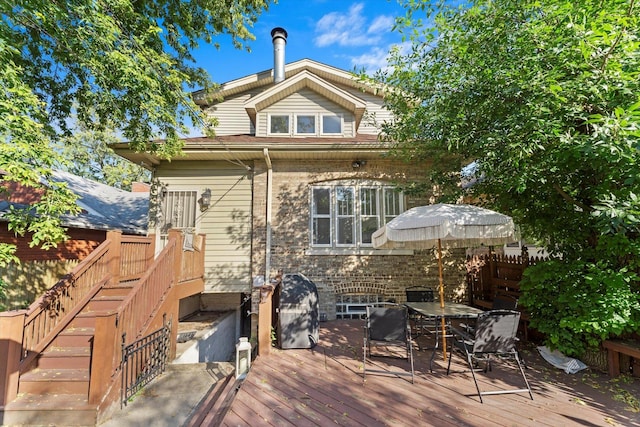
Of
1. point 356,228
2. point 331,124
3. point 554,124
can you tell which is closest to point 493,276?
point 356,228

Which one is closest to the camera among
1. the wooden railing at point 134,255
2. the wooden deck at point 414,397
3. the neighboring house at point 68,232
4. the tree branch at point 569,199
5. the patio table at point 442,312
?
the wooden deck at point 414,397

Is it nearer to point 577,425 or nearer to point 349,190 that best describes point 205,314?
point 349,190

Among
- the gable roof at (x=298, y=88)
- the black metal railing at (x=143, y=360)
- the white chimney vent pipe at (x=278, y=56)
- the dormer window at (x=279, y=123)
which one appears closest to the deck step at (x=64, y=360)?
the black metal railing at (x=143, y=360)

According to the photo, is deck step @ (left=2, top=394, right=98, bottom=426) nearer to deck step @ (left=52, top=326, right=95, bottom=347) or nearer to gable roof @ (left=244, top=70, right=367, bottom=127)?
deck step @ (left=52, top=326, right=95, bottom=347)

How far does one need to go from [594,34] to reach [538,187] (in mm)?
2391

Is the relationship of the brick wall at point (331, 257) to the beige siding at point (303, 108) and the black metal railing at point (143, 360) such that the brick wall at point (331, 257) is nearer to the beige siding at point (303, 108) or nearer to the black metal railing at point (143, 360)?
the beige siding at point (303, 108)

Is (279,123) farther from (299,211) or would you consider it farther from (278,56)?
(278,56)

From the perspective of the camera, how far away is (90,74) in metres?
6.86

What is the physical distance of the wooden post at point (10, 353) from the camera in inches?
150

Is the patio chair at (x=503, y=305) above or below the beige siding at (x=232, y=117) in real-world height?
below

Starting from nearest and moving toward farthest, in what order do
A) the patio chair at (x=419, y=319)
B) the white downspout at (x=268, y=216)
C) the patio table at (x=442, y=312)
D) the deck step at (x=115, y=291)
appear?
the patio table at (x=442, y=312) < the deck step at (x=115, y=291) < the patio chair at (x=419, y=319) < the white downspout at (x=268, y=216)

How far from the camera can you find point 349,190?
27.3ft

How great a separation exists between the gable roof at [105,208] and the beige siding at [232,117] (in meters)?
4.65

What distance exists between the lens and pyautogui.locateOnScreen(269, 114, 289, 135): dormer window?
30.0 ft
